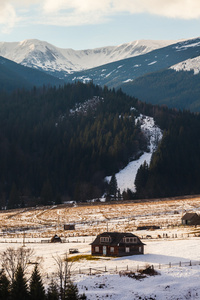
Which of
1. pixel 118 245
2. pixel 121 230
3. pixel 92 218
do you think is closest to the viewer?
pixel 118 245

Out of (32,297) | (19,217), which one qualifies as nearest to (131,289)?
(32,297)

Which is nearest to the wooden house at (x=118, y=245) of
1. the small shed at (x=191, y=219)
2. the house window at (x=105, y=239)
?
the house window at (x=105, y=239)

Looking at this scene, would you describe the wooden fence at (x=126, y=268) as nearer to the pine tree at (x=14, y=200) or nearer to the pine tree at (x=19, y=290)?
the pine tree at (x=19, y=290)

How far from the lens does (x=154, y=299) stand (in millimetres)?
60438

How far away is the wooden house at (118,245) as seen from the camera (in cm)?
8162

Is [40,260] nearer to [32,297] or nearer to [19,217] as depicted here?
[32,297]

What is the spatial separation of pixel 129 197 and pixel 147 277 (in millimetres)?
124288

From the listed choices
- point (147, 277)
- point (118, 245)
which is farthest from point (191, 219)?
point (147, 277)

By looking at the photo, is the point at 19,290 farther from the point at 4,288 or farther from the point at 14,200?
the point at 14,200

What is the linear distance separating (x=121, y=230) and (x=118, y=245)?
2869 cm

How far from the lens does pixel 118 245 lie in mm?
81000

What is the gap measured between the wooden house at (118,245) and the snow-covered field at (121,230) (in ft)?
6.36

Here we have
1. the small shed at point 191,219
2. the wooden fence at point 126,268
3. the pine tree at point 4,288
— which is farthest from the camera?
the small shed at point 191,219

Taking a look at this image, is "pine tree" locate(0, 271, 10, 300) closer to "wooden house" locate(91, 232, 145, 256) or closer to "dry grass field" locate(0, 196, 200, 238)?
"wooden house" locate(91, 232, 145, 256)
